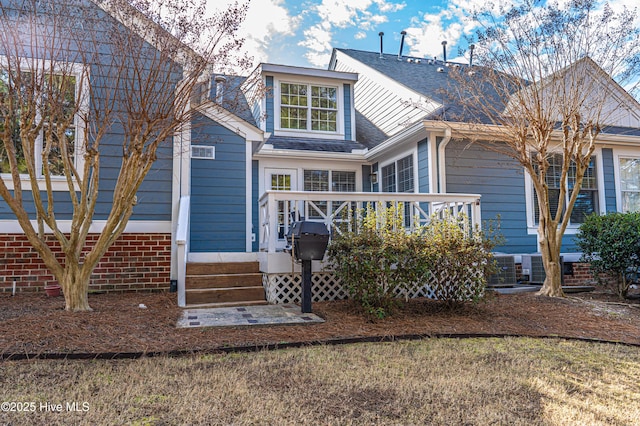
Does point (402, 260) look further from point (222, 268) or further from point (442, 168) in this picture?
point (442, 168)

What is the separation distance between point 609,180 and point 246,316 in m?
8.42

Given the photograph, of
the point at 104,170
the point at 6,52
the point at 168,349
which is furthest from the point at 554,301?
the point at 6,52

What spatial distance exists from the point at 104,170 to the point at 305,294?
3779 mm

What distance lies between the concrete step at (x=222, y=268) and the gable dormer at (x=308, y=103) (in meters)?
4.50

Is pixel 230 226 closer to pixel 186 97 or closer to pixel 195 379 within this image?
pixel 186 97

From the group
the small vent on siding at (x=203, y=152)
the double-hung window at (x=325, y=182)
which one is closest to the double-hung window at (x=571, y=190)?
the double-hung window at (x=325, y=182)

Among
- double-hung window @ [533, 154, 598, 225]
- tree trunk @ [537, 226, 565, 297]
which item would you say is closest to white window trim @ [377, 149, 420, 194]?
tree trunk @ [537, 226, 565, 297]

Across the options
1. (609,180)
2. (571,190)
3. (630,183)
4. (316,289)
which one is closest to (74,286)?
(316,289)

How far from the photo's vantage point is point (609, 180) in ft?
30.2

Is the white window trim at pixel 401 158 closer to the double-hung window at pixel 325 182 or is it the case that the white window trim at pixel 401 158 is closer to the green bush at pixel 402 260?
the double-hung window at pixel 325 182

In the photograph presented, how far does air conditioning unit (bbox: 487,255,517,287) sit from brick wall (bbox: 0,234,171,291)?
17.9 feet

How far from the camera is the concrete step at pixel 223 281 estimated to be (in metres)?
5.68

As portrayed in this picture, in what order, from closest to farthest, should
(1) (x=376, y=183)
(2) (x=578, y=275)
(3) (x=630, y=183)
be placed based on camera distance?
(2) (x=578, y=275), (3) (x=630, y=183), (1) (x=376, y=183)

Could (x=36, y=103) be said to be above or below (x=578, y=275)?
above
